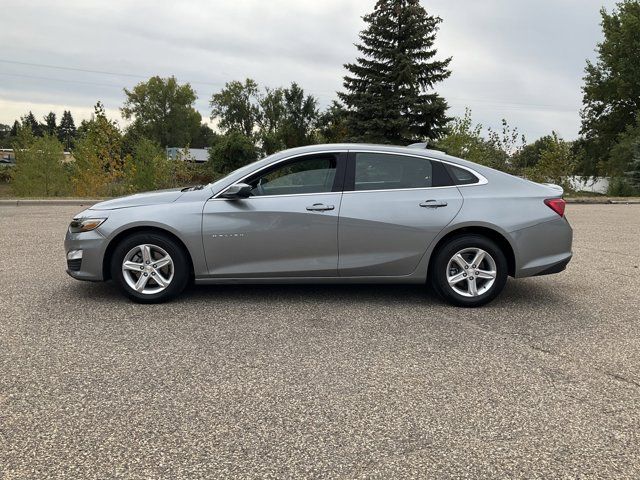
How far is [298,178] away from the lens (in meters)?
5.23

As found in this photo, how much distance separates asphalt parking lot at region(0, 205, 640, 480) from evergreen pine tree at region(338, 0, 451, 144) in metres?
28.8

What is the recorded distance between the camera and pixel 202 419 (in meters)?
2.87

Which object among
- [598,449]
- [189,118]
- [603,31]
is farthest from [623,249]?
[189,118]

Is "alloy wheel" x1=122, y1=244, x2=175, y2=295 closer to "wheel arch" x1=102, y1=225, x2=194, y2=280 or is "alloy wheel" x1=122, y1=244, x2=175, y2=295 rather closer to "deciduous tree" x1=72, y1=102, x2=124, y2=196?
"wheel arch" x1=102, y1=225, x2=194, y2=280

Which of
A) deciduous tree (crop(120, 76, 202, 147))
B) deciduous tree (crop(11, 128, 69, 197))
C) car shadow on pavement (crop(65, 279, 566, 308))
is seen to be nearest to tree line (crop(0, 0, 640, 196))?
deciduous tree (crop(11, 128, 69, 197))

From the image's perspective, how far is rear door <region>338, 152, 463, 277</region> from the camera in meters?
5.04

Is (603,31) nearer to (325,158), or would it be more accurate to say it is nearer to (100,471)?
(325,158)

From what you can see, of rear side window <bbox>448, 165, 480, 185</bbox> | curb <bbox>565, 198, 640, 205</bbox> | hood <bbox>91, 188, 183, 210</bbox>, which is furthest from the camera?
curb <bbox>565, 198, 640, 205</bbox>

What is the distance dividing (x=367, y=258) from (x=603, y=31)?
57421mm

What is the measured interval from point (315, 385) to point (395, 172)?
259 centimetres

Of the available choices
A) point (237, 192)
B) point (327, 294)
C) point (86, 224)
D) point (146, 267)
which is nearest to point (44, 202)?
point (86, 224)

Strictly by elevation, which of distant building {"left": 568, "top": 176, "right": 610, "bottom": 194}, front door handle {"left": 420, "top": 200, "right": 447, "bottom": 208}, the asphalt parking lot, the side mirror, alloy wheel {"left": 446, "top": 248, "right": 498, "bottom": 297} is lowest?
the asphalt parking lot

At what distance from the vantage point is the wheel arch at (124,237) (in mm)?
5047

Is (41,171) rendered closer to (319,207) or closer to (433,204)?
(319,207)
